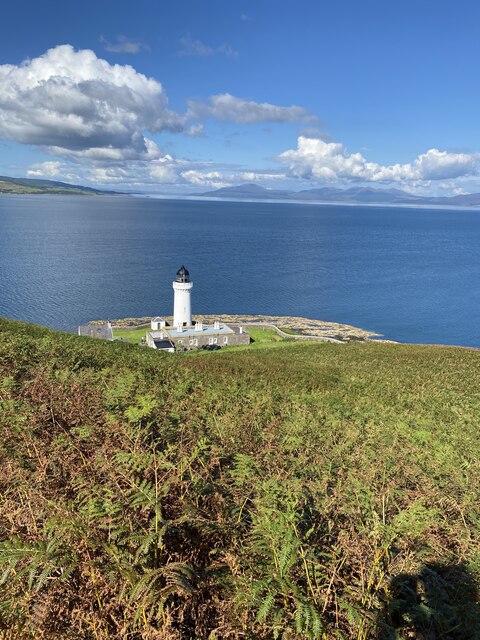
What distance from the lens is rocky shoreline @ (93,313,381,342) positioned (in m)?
58.8

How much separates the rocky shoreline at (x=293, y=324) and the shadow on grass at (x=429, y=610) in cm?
5083

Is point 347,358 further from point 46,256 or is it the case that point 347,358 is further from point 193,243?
point 193,243

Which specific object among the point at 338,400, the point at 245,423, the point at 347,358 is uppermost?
the point at 245,423

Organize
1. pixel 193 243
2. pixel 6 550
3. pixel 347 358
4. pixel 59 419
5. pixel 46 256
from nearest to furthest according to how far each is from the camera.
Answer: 1. pixel 6 550
2. pixel 59 419
3. pixel 347 358
4. pixel 46 256
5. pixel 193 243

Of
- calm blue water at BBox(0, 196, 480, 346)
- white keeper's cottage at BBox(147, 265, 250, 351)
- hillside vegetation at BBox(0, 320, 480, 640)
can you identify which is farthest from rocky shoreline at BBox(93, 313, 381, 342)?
hillside vegetation at BBox(0, 320, 480, 640)

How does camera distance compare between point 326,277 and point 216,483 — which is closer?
point 216,483

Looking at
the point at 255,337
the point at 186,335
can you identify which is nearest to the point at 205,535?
the point at 186,335

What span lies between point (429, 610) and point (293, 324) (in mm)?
60654

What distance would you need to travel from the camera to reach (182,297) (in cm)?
5244

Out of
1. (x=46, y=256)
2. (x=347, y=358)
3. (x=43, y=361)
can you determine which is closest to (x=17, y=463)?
(x=43, y=361)

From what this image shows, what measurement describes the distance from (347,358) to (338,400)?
13193 mm

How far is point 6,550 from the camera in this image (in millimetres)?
3512

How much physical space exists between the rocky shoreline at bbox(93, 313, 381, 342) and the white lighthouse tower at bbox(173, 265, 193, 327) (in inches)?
269

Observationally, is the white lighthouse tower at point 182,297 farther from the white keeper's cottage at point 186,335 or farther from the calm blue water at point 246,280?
the calm blue water at point 246,280
